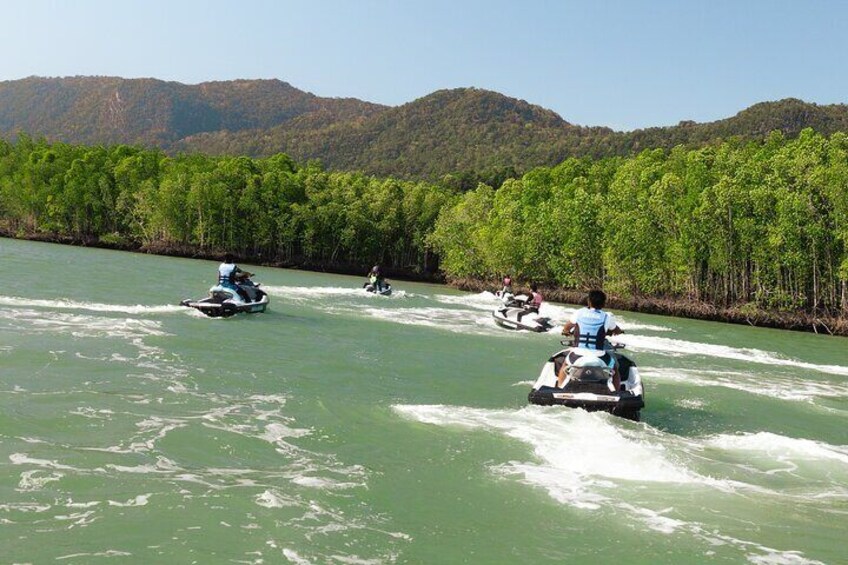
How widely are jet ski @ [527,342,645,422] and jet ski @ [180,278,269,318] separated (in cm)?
1301

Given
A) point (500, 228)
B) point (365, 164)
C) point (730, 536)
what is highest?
point (365, 164)

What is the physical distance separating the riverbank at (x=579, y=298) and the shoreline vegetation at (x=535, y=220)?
135mm

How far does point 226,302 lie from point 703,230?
30.2 metres

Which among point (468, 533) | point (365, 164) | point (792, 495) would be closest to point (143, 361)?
point (468, 533)

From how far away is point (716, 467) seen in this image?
10156 mm

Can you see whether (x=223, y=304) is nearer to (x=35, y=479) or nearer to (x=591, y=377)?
(x=591, y=377)

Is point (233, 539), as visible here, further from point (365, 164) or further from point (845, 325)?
point (365, 164)

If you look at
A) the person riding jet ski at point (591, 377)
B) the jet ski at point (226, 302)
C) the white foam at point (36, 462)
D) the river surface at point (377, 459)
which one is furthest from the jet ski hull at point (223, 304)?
the white foam at point (36, 462)

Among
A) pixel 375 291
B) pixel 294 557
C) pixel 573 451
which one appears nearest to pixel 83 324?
pixel 573 451

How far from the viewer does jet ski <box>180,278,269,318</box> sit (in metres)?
23.0

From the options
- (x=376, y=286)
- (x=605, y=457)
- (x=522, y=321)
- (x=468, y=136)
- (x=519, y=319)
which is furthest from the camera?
(x=468, y=136)

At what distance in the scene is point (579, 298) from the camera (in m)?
51.5

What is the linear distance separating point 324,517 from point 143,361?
8.82 meters

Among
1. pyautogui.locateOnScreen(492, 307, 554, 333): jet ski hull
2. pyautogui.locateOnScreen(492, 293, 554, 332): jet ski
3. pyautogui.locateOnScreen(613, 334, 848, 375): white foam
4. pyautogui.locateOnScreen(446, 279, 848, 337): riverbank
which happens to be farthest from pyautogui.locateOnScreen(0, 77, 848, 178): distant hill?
pyautogui.locateOnScreen(613, 334, 848, 375): white foam
